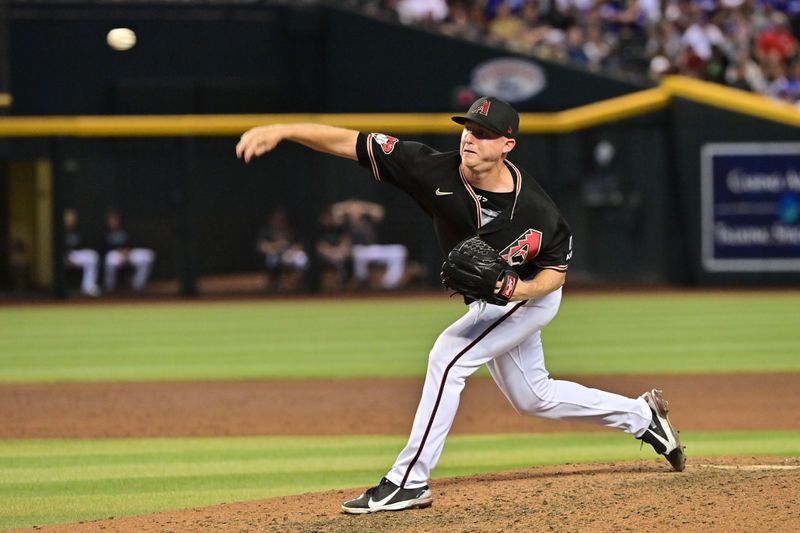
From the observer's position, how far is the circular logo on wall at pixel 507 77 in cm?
2130

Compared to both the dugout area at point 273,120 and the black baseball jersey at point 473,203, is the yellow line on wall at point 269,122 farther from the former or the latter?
the black baseball jersey at point 473,203

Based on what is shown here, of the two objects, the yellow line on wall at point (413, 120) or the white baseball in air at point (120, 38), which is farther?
the white baseball in air at point (120, 38)

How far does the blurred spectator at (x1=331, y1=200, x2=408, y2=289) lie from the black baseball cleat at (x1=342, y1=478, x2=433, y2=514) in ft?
46.3

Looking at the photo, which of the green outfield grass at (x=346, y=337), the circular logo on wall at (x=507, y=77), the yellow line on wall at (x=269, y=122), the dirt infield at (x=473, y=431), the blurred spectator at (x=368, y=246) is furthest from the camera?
the circular logo on wall at (x=507, y=77)

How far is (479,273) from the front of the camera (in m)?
4.70

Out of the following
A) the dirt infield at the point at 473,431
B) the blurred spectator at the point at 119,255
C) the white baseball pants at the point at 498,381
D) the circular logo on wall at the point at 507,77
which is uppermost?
the circular logo on wall at the point at 507,77

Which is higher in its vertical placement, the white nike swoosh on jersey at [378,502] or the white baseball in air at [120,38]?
the white baseball in air at [120,38]

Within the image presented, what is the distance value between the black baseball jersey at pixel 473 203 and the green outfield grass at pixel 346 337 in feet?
16.3

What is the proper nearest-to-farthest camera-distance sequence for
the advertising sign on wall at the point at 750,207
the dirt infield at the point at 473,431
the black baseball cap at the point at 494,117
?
the dirt infield at the point at 473,431
the black baseball cap at the point at 494,117
the advertising sign on wall at the point at 750,207

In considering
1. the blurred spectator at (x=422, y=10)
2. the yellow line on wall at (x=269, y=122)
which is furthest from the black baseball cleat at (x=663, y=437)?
the blurred spectator at (x=422, y=10)

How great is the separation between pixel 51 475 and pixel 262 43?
52.0ft

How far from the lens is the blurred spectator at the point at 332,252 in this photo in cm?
1888

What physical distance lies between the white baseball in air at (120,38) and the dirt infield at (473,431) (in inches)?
450

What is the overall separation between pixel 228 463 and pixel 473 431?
5.61 feet
